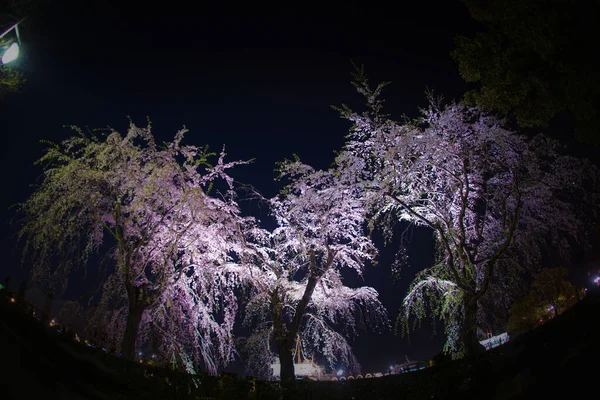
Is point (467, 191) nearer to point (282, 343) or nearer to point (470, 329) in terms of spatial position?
point (470, 329)

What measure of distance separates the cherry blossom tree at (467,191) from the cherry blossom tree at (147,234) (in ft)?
17.8

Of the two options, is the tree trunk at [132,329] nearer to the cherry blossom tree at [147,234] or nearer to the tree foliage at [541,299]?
the cherry blossom tree at [147,234]

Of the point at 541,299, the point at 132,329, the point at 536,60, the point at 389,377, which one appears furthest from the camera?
the point at 541,299

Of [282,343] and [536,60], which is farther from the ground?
[536,60]

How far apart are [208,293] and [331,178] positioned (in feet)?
20.6

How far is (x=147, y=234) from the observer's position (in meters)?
9.86

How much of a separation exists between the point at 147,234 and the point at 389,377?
24.9 ft

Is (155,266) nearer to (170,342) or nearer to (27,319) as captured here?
(170,342)

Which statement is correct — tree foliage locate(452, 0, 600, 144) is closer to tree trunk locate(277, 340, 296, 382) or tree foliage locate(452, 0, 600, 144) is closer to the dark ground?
the dark ground

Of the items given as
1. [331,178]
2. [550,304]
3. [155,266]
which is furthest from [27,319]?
[550,304]

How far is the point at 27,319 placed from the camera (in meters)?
6.59

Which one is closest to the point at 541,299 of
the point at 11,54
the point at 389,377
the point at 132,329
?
the point at 389,377

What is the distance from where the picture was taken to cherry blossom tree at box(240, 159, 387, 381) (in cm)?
1245

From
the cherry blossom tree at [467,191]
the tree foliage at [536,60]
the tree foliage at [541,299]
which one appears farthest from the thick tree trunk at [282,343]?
the tree foliage at [541,299]
